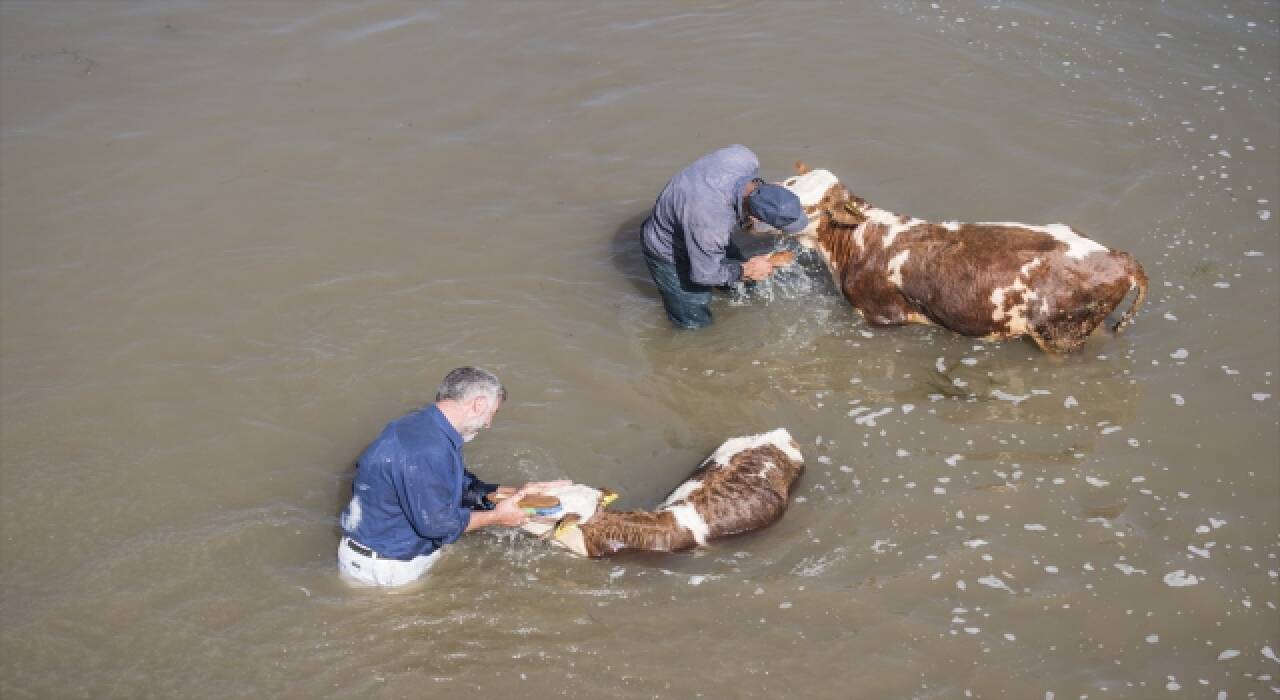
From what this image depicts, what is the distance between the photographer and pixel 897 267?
7684mm

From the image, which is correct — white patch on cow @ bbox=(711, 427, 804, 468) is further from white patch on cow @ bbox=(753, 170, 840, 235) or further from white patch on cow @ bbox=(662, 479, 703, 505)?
white patch on cow @ bbox=(753, 170, 840, 235)

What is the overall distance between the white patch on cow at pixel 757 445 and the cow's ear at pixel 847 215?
207cm

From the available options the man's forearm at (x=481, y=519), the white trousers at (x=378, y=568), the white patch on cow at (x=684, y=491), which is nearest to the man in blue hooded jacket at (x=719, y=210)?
the white patch on cow at (x=684, y=491)

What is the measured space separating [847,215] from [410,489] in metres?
4.25

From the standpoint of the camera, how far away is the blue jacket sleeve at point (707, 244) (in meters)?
7.36

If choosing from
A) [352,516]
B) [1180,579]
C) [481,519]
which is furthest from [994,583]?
[352,516]

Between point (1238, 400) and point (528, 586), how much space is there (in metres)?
5.05

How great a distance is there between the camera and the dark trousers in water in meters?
7.89

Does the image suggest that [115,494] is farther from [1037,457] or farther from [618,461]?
[1037,457]

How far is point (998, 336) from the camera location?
7520 millimetres

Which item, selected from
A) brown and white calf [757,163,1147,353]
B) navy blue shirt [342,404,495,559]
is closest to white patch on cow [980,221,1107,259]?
brown and white calf [757,163,1147,353]

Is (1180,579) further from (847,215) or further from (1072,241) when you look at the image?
(847,215)

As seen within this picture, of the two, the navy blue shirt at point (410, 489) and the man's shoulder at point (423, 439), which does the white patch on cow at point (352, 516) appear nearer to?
the navy blue shirt at point (410, 489)

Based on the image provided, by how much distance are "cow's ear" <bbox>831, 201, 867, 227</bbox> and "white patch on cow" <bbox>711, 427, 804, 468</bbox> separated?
6.78 feet
